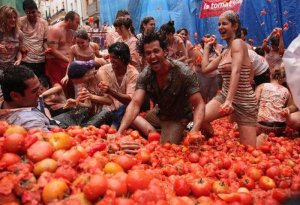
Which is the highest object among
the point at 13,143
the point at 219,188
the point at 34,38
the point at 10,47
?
the point at 34,38

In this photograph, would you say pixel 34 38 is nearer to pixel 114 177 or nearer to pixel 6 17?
pixel 6 17

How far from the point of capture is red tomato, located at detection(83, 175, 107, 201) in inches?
82.4

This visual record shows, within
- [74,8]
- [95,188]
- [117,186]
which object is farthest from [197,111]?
[74,8]

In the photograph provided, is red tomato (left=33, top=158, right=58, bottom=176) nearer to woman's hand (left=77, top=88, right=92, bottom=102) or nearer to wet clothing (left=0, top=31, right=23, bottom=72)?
woman's hand (left=77, top=88, right=92, bottom=102)

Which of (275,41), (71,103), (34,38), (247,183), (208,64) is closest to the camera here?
(247,183)

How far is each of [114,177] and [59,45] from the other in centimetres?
568

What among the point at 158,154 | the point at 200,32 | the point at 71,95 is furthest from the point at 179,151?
the point at 200,32

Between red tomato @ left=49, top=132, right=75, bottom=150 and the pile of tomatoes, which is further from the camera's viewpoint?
red tomato @ left=49, top=132, right=75, bottom=150

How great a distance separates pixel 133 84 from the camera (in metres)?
5.60

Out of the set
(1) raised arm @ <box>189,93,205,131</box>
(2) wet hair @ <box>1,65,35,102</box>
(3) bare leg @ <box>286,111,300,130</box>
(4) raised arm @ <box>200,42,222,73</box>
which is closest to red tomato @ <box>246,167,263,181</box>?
(1) raised arm @ <box>189,93,205,131</box>

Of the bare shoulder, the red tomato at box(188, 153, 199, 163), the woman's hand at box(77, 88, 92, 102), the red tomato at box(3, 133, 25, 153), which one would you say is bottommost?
the red tomato at box(188, 153, 199, 163)

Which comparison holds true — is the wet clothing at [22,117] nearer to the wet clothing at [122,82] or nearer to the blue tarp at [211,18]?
the wet clothing at [122,82]

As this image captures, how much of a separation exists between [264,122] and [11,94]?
396 cm

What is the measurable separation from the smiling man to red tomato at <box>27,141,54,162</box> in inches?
75.6
